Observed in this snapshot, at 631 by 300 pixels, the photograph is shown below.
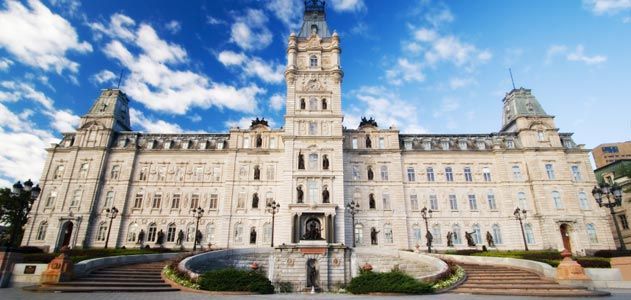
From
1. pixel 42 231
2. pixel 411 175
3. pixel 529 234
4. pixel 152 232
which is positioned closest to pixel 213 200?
pixel 152 232

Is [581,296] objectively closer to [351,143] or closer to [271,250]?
[271,250]

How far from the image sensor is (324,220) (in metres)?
35.8

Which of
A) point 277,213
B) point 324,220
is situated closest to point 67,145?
point 277,213

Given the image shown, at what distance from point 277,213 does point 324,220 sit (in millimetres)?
5967

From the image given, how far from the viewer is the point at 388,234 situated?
39156 millimetres

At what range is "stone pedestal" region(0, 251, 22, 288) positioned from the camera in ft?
55.5

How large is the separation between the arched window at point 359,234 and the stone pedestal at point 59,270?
2794 cm

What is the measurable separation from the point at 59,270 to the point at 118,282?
2.81 meters

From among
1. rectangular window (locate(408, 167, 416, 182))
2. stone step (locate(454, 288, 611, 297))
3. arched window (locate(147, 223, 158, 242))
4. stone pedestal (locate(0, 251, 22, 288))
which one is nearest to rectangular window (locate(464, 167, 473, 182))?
rectangular window (locate(408, 167, 416, 182))

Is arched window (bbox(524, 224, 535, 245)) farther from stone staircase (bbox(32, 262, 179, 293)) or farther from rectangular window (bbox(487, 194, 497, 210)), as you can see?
stone staircase (bbox(32, 262, 179, 293))

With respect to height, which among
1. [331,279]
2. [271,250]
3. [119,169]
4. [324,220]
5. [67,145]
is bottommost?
[331,279]

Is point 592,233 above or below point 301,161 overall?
below

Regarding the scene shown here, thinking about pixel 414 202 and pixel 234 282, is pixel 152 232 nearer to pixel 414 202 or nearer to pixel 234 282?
pixel 234 282

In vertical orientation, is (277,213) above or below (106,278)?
above
